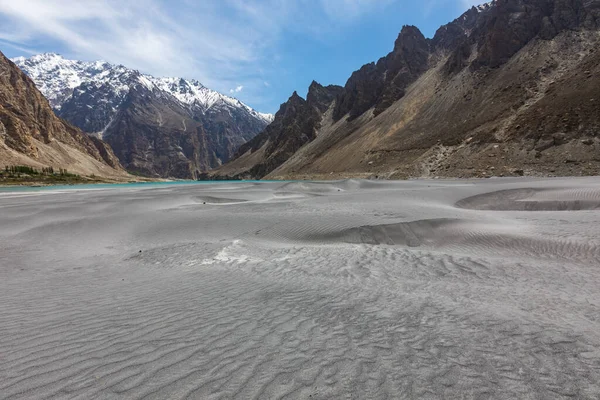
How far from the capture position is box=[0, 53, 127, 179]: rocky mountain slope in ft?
453

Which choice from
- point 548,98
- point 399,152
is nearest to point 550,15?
point 548,98

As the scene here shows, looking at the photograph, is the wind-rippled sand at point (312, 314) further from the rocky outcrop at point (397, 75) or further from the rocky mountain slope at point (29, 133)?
the rocky mountain slope at point (29, 133)

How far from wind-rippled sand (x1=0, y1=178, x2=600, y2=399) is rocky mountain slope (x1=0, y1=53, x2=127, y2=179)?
156 metres

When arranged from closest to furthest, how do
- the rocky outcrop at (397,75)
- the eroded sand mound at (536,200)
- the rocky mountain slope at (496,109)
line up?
1. the eroded sand mound at (536,200)
2. the rocky mountain slope at (496,109)
3. the rocky outcrop at (397,75)

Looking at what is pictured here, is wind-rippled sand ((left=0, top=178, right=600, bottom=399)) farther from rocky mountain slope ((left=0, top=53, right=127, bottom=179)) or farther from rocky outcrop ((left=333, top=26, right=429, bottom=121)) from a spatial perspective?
rocky mountain slope ((left=0, top=53, right=127, bottom=179))

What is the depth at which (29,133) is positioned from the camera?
15350 centimetres

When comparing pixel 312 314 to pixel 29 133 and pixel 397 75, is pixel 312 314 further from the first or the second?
pixel 29 133

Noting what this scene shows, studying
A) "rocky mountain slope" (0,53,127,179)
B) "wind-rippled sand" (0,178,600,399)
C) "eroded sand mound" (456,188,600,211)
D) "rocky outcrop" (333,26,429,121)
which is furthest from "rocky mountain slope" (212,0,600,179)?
"rocky mountain slope" (0,53,127,179)

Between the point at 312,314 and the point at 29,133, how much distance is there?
205 meters

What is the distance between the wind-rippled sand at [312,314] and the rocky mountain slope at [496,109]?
4647 cm

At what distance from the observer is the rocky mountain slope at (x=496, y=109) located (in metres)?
50.6

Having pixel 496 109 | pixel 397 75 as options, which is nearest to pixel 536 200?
pixel 496 109

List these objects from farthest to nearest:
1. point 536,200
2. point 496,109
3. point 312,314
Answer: point 496,109, point 536,200, point 312,314

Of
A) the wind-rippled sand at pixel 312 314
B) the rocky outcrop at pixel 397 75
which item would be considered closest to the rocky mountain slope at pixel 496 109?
the rocky outcrop at pixel 397 75
